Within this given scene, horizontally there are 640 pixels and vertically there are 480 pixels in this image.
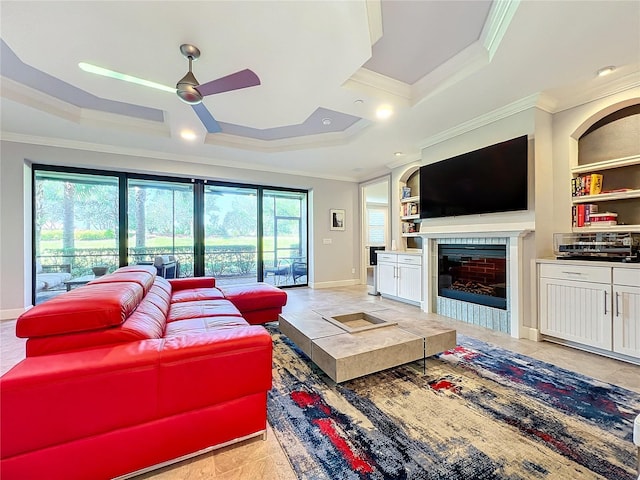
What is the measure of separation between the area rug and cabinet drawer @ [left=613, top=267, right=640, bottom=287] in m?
0.91

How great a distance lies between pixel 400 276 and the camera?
473 cm

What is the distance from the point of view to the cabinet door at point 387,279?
16.0 feet

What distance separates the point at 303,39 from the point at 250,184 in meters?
4.01

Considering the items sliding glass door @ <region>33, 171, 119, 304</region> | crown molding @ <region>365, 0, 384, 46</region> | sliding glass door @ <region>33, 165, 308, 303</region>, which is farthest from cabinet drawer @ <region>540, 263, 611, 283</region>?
sliding glass door @ <region>33, 171, 119, 304</region>

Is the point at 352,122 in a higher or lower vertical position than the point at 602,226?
higher

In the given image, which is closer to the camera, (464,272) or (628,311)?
(628,311)

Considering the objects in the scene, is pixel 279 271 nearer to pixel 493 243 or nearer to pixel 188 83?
pixel 493 243

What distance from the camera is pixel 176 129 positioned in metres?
3.72

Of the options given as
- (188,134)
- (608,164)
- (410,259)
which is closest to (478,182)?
(608,164)

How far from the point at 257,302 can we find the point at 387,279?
2.58m

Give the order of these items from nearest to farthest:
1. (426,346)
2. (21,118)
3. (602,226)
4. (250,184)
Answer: (426,346) → (602,226) → (21,118) → (250,184)

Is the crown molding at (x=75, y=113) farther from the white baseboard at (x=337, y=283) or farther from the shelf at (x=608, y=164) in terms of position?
the shelf at (x=608, y=164)

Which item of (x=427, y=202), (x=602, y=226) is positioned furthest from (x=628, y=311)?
(x=427, y=202)

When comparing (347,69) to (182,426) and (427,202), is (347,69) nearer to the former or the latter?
(427,202)
